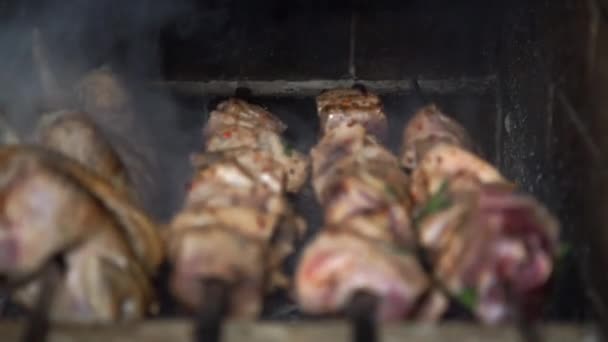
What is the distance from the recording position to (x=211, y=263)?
2.42m

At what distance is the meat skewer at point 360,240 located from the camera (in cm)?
231

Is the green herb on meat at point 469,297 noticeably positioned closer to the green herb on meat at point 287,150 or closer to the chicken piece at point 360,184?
the chicken piece at point 360,184

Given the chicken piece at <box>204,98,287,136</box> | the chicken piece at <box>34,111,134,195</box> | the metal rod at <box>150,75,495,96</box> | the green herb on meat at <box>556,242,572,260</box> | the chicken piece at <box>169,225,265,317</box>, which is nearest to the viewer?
the chicken piece at <box>169,225,265,317</box>

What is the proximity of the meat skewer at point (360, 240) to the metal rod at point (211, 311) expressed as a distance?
295 mm

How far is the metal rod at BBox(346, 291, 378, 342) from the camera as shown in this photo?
2021 millimetres

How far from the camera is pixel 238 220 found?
8.63ft

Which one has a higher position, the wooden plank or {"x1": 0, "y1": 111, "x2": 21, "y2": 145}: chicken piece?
{"x1": 0, "y1": 111, "x2": 21, "y2": 145}: chicken piece

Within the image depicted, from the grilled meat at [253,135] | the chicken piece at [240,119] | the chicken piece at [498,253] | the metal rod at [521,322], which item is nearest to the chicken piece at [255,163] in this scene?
the grilled meat at [253,135]

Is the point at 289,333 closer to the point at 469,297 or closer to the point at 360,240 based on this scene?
the point at 360,240

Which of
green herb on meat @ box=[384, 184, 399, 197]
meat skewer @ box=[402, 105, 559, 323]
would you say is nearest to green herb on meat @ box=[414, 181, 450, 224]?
meat skewer @ box=[402, 105, 559, 323]

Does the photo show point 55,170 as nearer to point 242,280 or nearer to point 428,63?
point 242,280

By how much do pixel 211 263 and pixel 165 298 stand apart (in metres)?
0.60

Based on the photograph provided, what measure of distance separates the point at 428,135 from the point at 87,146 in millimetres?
1465

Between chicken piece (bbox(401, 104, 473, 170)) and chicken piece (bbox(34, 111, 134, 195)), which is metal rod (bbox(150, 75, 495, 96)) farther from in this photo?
chicken piece (bbox(34, 111, 134, 195))
